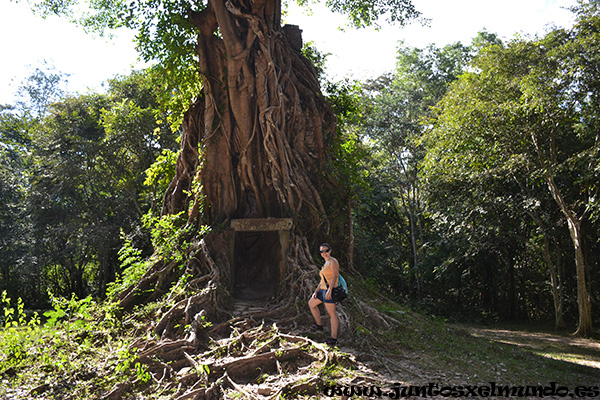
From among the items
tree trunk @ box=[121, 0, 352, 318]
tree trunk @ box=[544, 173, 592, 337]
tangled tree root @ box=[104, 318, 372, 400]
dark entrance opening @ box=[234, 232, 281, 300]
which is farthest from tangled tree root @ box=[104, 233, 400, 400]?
tree trunk @ box=[544, 173, 592, 337]

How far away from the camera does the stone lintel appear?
7.89 meters

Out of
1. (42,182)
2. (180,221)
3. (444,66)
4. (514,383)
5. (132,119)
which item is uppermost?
(444,66)

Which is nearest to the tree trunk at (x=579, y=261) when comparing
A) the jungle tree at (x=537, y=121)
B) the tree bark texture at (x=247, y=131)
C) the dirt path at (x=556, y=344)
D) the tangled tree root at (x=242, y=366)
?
the jungle tree at (x=537, y=121)

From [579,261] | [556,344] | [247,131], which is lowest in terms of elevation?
[556,344]

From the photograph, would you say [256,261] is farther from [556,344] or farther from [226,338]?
[556,344]

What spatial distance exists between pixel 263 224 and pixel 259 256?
1554 millimetres

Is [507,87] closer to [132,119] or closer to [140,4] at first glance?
[140,4]

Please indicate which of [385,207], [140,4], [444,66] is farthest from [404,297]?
[140,4]

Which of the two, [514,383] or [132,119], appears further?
[132,119]

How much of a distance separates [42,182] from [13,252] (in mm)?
2618

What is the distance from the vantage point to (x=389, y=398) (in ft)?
14.1

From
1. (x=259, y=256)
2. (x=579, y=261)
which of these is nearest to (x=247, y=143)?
(x=259, y=256)

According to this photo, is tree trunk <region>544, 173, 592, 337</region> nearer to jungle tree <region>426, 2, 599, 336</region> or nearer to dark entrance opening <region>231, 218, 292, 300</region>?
jungle tree <region>426, 2, 599, 336</region>

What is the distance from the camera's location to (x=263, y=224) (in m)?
7.91
